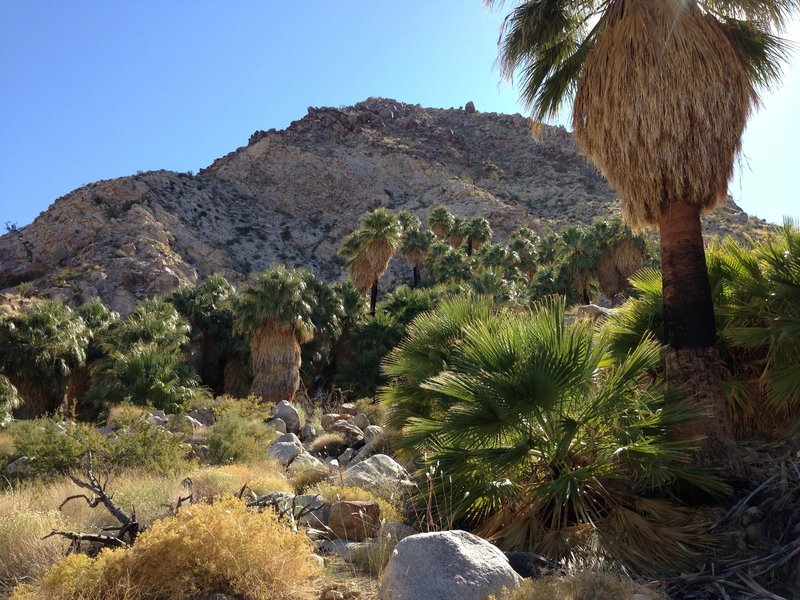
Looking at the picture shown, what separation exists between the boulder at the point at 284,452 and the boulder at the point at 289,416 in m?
4.44

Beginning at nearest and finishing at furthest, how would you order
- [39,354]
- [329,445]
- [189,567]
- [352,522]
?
[189,567] → [352,522] → [329,445] → [39,354]

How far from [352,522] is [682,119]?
642 cm

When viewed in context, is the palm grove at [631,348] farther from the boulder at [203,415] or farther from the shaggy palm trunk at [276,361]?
the shaggy palm trunk at [276,361]

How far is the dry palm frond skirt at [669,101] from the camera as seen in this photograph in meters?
8.22

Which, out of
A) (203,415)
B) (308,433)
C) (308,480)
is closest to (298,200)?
(203,415)

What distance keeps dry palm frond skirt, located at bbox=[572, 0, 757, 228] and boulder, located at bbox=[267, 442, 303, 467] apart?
9.11 meters

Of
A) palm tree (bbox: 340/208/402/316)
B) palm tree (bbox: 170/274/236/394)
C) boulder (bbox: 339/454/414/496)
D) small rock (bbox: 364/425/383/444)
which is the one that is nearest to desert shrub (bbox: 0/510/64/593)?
boulder (bbox: 339/454/414/496)

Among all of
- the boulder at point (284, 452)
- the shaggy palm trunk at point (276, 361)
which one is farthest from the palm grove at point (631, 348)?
the shaggy palm trunk at point (276, 361)

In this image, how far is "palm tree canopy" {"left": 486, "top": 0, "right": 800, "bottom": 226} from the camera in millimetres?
8227

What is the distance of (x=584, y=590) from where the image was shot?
4723mm

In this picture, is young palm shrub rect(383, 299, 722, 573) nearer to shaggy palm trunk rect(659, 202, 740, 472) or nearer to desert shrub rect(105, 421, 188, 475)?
shaggy palm trunk rect(659, 202, 740, 472)

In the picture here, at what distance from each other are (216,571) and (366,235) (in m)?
35.1

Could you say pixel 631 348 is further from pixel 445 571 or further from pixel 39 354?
pixel 39 354

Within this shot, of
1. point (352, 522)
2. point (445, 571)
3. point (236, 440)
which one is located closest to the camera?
point (445, 571)
